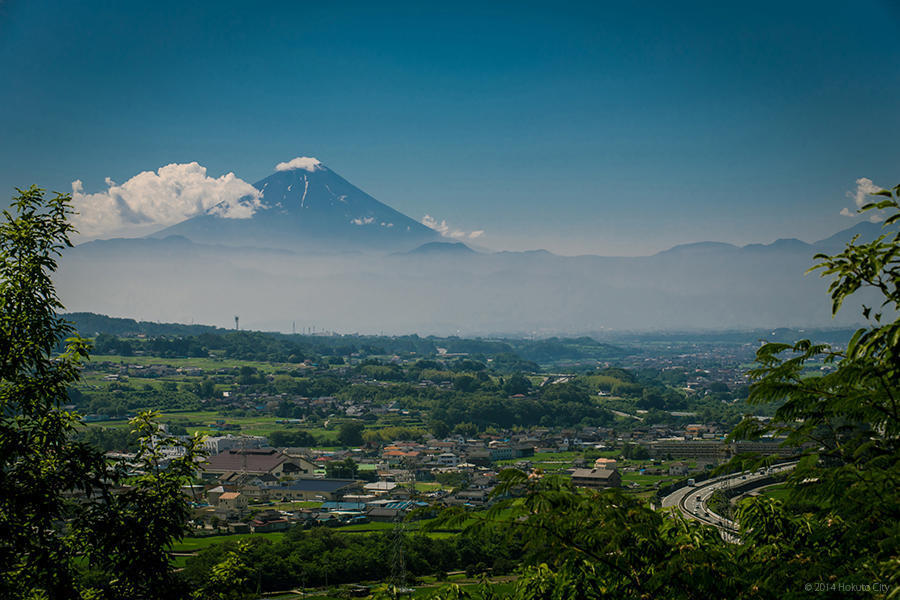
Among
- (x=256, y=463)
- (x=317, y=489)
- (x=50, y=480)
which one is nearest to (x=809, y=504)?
(x=50, y=480)

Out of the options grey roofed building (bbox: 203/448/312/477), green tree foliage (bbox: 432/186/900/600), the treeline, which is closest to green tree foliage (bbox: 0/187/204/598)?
green tree foliage (bbox: 432/186/900/600)

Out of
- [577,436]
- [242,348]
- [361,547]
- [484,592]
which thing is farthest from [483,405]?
[484,592]

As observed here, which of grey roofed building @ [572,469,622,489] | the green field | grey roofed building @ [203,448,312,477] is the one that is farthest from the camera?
grey roofed building @ [203,448,312,477]

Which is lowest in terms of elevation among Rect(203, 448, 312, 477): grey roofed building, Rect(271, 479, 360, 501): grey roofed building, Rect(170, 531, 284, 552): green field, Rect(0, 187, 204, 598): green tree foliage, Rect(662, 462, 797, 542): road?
Rect(271, 479, 360, 501): grey roofed building

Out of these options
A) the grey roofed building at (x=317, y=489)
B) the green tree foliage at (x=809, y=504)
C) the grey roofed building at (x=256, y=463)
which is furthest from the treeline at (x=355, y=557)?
the green tree foliage at (x=809, y=504)

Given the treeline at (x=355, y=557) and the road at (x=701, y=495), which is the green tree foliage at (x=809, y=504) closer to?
the treeline at (x=355, y=557)

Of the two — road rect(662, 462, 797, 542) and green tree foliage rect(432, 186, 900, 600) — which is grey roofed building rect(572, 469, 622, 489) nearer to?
road rect(662, 462, 797, 542)
